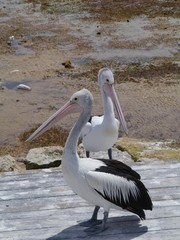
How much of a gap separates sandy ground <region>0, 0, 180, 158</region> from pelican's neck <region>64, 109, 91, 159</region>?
517 centimetres

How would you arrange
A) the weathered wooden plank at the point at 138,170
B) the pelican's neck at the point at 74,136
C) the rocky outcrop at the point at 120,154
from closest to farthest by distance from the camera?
the pelican's neck at the point at 74,136 < the weathered wooden plank at the point at 138,170 < the rocky outcrop at the point at 120,154

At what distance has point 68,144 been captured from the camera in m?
4.32

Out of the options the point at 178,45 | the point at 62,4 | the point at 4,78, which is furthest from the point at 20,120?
the point at 62,4

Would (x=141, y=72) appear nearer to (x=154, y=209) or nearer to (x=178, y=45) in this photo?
(x=178, y=45)

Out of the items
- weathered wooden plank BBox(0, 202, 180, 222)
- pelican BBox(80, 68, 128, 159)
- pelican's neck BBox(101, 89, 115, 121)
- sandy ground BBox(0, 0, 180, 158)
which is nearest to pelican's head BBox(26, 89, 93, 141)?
weathered wooden plank BBox(0, 202, 180, 222)

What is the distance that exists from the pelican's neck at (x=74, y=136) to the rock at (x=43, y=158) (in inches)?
111

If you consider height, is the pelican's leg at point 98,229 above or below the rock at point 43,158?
above

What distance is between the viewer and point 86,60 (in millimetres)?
13828

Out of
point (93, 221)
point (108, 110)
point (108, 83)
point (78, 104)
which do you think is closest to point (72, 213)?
point (93, 221)

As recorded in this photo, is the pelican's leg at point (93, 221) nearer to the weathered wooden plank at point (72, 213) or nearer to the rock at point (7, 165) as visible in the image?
the weathered wooden plank at point (72, 213)

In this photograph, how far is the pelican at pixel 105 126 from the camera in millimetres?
6105

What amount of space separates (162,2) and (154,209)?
602 inches

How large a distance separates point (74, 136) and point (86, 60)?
9578 millimetres

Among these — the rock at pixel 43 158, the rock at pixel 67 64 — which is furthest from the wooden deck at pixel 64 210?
the rock at pixel 67 64
